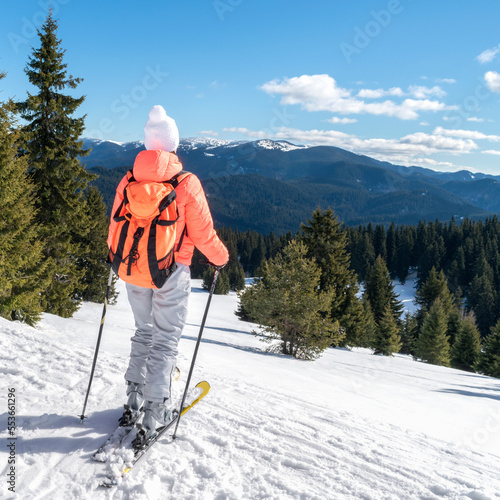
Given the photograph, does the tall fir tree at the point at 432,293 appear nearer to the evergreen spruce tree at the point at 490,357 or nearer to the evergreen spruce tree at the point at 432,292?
the evergreen spruce tree at the point at 432,292

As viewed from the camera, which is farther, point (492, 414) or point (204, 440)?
point (492, 414)

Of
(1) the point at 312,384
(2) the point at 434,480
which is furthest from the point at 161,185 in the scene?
(1) the point at 312,384

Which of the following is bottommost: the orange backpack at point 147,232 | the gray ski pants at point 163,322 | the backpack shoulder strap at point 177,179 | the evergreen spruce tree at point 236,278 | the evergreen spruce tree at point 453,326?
the evergreen spruce tree at point 236,278

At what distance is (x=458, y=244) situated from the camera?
91.6 metres

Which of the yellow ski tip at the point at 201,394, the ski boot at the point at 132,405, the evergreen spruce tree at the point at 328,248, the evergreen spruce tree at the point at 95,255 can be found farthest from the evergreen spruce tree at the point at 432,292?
the ski boot at the point at 132,405

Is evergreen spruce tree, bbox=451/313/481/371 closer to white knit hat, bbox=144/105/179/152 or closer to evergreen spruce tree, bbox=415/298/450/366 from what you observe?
evergreen spruce tree, bbox=415/298/450/366

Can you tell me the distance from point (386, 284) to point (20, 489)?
46160mm

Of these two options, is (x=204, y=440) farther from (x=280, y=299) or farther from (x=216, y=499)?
(x=280, y=299)

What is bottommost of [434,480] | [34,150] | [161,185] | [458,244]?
[434,480]

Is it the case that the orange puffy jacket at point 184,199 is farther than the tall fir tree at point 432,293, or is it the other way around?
the tall fir tree at point 432,293

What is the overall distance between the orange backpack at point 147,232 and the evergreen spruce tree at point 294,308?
36.6ft

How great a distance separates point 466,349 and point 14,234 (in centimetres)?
3985

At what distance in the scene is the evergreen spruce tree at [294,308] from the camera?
13.9 meters

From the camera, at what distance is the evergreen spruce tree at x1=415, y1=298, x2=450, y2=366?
32562mm
